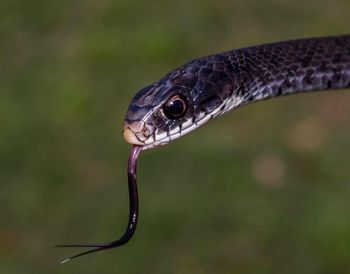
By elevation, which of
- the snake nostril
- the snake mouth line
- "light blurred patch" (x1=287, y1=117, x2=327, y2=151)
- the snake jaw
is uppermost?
the snake jaw

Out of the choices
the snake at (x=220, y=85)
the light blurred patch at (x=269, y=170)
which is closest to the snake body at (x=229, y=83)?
the snake at (x=220, y=85)

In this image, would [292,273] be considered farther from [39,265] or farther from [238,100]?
[238,100]

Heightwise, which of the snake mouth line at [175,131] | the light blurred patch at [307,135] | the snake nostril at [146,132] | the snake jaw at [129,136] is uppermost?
the snake jaw at [129,136]

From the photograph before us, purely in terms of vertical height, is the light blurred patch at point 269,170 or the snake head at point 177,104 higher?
the snake head at point 177,104

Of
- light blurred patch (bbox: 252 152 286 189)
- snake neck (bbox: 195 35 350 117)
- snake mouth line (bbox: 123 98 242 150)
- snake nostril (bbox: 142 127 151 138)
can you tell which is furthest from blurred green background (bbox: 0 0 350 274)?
snake nostril (bbox: 142 127 151 138)

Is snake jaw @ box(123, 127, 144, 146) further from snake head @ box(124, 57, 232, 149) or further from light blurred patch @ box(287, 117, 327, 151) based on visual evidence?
light blurred patch @ box(287, 117, 327, 151)

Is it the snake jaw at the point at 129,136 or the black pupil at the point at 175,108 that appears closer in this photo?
the snake jaw at the point at 129,136

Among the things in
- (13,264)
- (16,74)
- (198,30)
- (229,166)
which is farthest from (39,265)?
(198,30)

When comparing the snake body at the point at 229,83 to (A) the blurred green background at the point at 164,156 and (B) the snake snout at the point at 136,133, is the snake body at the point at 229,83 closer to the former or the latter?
(B) the snake snout at the point at 136,133
